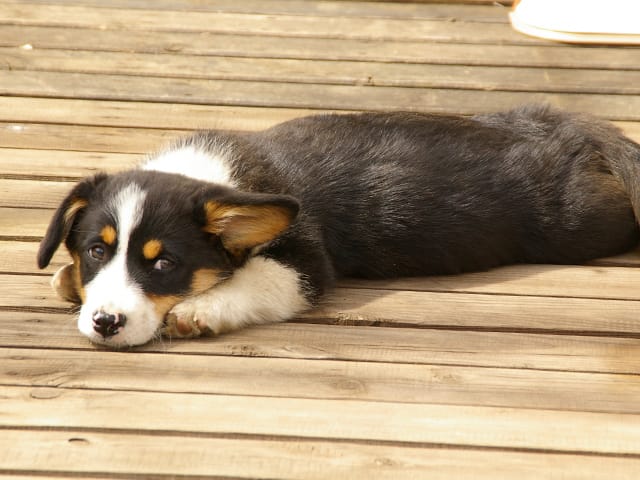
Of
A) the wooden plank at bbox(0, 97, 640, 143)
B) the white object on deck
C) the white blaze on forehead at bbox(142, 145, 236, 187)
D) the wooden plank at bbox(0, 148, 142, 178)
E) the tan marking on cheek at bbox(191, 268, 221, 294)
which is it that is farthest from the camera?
the white object on deck

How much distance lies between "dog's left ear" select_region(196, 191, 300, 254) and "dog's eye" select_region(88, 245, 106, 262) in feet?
1.14

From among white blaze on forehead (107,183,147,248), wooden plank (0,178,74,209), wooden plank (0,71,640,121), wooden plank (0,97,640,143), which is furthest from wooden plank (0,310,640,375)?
wooden plank (0,71,640,121)

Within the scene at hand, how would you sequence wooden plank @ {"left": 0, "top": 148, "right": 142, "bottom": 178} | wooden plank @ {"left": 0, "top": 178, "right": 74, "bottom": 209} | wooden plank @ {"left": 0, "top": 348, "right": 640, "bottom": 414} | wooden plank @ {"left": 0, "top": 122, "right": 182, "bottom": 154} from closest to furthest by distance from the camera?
1. wooden plank @ {"left": 0, "top": 348, "right": 640, "bottom": 414}
2. wooden plank @ {"left": 0, "top": 178, "right": 74, "bottom": 209}
3. wooden plank @ {"left": 0, "top": 148, "right": 142, "bottom": 178}
4. wooden plank @ {"left": 0, "top": 122, "right": 182, "bottom": 154}

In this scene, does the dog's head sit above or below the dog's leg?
above

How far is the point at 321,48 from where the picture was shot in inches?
259

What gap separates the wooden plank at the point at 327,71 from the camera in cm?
613

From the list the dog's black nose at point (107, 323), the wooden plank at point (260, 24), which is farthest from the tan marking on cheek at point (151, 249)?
the wooden plank at point (260, 24)

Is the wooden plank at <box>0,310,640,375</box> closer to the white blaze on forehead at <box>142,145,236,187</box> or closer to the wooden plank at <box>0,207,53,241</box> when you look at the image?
the white blaze on forehead at <box>142,145,236,187</box>

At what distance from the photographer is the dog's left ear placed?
3586 millimetres

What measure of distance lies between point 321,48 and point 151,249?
10.7ft

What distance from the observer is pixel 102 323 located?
3453 mm

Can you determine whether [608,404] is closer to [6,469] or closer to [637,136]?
[6,469]

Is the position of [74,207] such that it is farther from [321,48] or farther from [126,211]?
[321,48]

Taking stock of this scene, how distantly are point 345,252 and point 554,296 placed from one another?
0.79m
